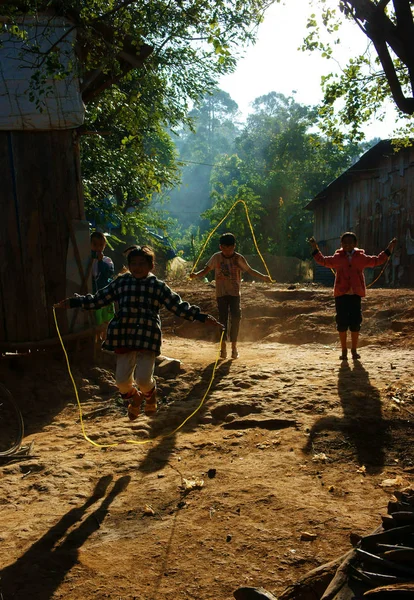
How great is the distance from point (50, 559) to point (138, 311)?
2.36 metres

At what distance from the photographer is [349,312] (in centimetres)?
796

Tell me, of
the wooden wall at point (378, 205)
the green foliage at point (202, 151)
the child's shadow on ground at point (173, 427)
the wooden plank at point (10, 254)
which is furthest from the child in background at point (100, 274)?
the green foliage at point (202, 151)

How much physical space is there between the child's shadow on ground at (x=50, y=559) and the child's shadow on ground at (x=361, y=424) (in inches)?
81.4

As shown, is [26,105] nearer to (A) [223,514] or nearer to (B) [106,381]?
(B) [106,381]

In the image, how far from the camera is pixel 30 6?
5.73 meters

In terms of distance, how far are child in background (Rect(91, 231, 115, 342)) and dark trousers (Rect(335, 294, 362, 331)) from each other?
10.7 ft

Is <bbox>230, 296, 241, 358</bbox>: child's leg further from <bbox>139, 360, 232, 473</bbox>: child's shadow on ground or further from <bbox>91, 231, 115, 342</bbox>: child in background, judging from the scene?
<bbox>91, 231, 115, 342</bbox>: child in background

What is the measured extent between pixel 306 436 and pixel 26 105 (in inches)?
192

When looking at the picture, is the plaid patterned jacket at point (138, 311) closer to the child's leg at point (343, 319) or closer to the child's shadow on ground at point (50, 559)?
the child's shadow on ground at point (50, 559)

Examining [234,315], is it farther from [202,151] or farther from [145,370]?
[202,151]

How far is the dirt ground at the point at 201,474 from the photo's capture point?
132 inches

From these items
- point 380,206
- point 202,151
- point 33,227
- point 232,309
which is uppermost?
point 202,151

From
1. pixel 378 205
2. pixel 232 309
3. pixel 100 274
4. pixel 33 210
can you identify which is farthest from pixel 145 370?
pixel 378 205

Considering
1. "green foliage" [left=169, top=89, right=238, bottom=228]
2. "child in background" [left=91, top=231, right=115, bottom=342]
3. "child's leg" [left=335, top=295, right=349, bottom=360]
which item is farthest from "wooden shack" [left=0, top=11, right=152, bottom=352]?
"green foliage" [left=169, top=89, right=238, bottom=228]
